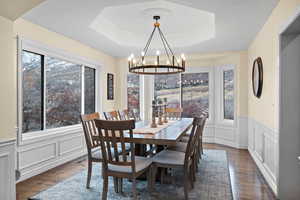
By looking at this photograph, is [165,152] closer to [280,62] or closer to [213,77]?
[280,62]

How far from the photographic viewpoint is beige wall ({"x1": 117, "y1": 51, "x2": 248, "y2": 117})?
518 cm

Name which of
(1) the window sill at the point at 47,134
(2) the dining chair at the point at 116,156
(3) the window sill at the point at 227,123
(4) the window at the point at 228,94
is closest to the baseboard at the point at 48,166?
(1) the window sill at the point at 47,134

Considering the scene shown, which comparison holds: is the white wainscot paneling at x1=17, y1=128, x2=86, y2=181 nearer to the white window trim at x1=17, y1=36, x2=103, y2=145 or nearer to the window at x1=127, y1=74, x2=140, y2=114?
the white window trim at x1=17, y1=36, x2=103, y2=145

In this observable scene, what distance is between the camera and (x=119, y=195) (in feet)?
8.55

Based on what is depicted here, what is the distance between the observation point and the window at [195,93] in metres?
5.98

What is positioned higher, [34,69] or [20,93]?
[34,69]

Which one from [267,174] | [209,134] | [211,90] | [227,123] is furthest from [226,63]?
[267,174]

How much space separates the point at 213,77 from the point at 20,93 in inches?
181

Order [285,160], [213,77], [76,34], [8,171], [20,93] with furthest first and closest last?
[213,77], [76,34], [20,93], [285,160], [8,171]

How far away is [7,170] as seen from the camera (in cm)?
217

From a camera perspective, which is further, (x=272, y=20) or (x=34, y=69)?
(x=34, y=69)

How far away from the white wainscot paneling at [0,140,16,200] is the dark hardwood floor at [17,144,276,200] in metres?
0.46

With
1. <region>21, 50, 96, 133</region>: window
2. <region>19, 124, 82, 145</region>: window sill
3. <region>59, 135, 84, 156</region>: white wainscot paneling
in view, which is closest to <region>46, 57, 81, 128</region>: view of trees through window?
<region>21, 50, 96, 133</region>: window

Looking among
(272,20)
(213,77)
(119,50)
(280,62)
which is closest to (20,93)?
(119,50)
